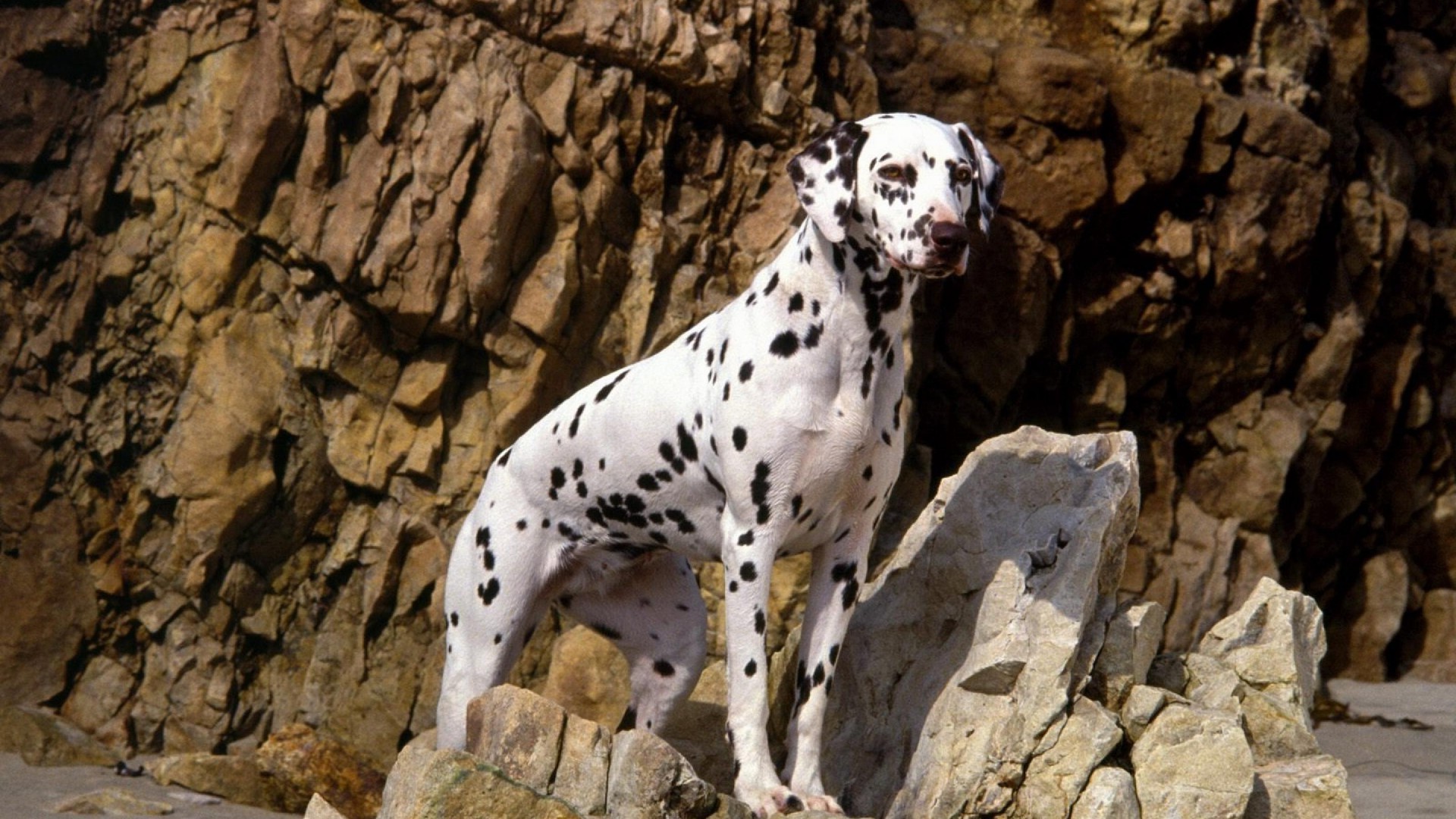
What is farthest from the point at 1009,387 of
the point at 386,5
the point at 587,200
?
the point at 386,5

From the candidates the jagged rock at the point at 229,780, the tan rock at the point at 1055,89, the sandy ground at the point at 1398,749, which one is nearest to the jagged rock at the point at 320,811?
the jagged rock at the point at 229,780

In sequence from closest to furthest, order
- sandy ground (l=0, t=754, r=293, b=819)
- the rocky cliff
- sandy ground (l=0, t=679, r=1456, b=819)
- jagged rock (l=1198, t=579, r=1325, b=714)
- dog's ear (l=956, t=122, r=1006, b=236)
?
dog's ear (l=956, t=122, r=1006, b=236) < jagged rock (l=1198, t=579, r=1325, b=714) < sandy ground (l=0, t=679, r=1456, b=819) < sandy ground (l=0, t=754, r=293, b=819) < the rocky cliff

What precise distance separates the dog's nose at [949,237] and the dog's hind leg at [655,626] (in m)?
1.94

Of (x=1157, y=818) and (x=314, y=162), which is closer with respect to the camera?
(x=1157, y=818)

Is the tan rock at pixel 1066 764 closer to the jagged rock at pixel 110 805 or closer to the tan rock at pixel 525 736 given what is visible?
the tan rock at pixel 525 736

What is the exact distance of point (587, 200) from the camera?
10.1 metres

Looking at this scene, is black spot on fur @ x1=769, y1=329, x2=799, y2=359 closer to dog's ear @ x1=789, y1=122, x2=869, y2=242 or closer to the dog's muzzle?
dog's ear @ x1=789, y1=122, x2=869, y2=242

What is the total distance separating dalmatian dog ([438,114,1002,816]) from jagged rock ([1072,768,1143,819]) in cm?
89

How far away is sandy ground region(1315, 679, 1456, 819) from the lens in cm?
803

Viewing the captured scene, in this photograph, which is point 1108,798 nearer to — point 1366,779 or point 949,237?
point 949,237

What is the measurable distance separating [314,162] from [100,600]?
343cm

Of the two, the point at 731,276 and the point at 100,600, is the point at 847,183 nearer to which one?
the point at 731,276

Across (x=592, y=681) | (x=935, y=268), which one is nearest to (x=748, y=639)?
(x=935, y=268)

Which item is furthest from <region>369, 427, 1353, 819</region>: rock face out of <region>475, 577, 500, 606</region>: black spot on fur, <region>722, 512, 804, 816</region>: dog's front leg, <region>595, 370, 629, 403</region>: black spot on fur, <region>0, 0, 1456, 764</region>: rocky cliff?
<region>0, 0, 1456, 764</region>: rocky cliff
